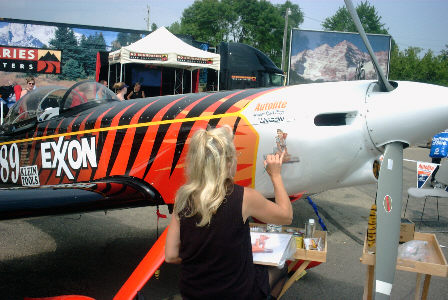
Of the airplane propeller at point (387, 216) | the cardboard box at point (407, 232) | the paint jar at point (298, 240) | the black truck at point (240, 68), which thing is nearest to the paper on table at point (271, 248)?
the paint jar at point (298, 240)

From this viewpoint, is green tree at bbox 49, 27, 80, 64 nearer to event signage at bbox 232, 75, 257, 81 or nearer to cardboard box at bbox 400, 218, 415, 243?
event signage at bbox 232, 75, 257, 81

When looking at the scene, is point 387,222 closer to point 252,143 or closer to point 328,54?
point 252,143

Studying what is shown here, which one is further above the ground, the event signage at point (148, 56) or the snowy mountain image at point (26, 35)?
the snowy mountain image at point (26, 35)

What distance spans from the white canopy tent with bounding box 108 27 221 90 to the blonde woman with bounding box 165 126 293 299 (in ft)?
33.7

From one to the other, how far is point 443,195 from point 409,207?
57.5 inches

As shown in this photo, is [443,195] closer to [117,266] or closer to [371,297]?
[371,297]

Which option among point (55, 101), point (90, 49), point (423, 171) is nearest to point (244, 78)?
point (90, 49)

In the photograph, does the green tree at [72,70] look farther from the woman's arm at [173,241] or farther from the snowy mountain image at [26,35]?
the woman's arm at [173,241]

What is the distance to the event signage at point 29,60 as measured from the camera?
→ 562 inches

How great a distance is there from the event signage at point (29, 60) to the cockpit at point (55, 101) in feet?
36.9

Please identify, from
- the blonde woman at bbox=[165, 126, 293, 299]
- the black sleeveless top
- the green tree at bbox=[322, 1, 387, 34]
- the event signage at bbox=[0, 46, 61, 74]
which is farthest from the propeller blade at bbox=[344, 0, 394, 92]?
the green tree at bbox=[322, 1, 387, 34]

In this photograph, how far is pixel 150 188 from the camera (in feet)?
11.2

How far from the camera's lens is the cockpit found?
418 cm

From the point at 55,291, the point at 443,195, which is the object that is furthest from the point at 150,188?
the point at 443,195
